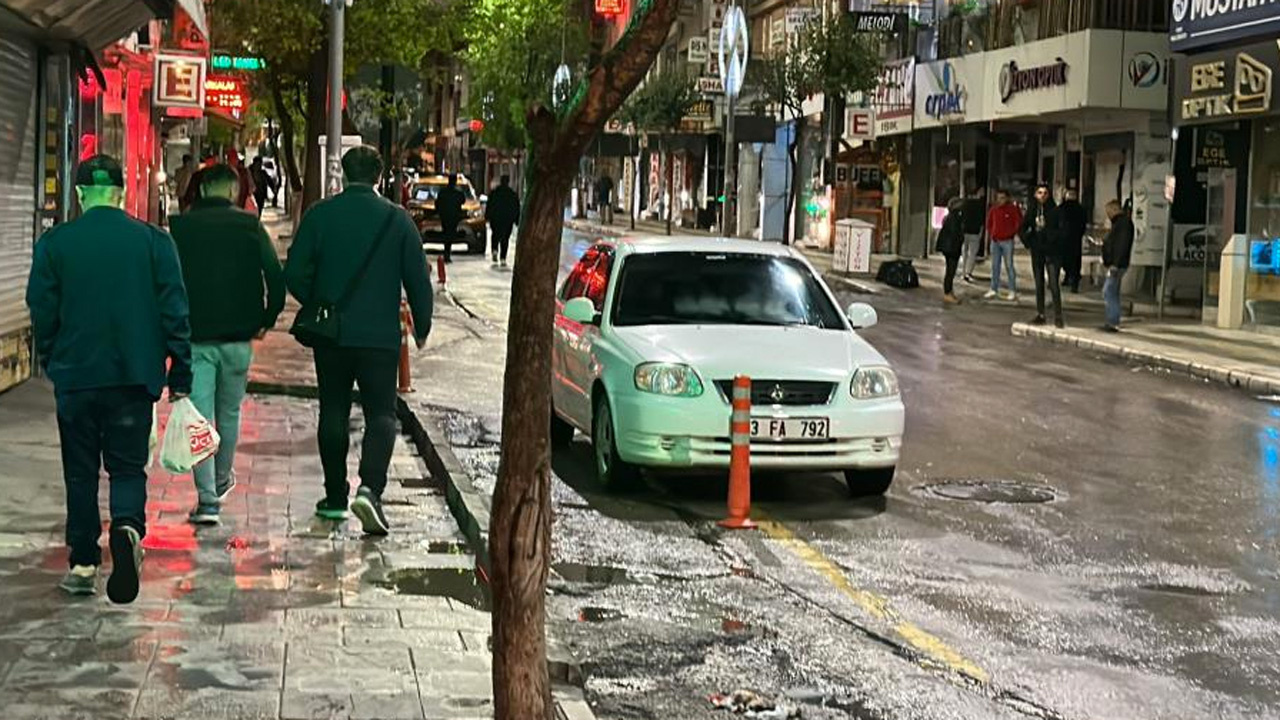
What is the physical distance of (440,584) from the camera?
7.99 metres

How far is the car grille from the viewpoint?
10680 millimetres

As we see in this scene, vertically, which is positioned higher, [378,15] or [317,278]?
[378,15]

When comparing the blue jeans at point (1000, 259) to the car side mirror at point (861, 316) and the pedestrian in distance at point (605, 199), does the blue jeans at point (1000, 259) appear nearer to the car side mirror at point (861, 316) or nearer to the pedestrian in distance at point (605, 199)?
the car side mirror at point (861, 316)

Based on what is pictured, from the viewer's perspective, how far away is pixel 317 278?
29.5 ft

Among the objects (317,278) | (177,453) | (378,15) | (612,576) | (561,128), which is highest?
(378,15)

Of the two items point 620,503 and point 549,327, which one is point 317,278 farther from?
point 549,327

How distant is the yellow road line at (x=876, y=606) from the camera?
7175mm

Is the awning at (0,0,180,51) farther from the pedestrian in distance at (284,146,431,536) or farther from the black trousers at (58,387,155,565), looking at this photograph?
the black trousers at (58,387,155,565)

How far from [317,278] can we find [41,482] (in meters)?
2.32

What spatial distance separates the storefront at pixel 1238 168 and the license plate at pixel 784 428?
1544 cm

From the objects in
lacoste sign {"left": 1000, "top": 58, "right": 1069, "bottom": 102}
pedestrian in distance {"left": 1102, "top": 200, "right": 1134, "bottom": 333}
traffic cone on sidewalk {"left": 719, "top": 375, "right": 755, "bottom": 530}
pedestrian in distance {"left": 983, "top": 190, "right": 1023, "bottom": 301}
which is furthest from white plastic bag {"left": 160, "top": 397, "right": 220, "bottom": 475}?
lacoste sign {"left": 1000, "top": 58, "right": 1069, "bottom": 102}

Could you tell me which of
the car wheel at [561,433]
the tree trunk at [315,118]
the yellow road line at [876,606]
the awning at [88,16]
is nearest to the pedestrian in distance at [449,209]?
the tree trunk at [315,118]

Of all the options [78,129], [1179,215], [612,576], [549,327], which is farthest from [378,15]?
Answer: [549,327]

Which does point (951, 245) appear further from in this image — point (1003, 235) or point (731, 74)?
point (731, 74)
